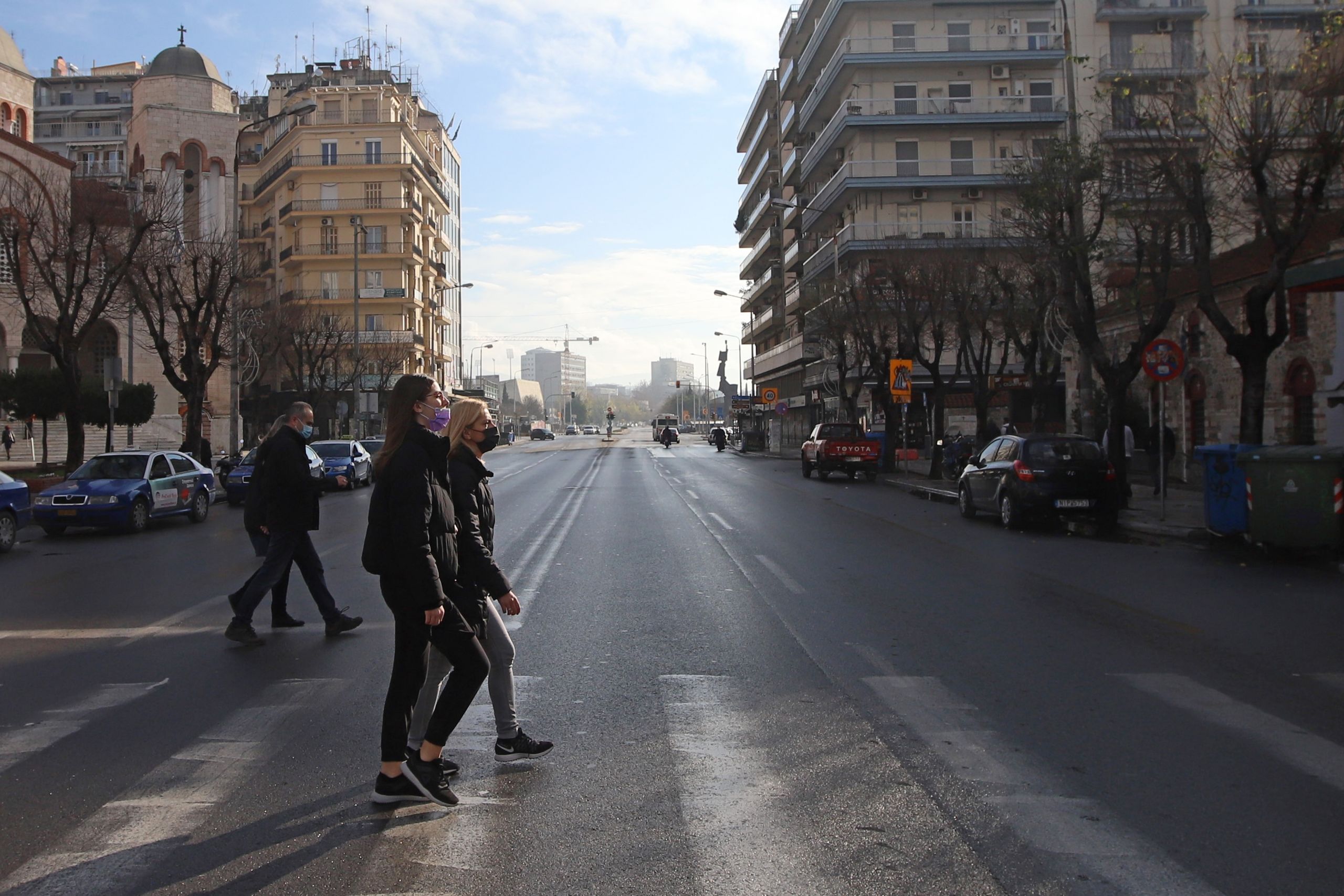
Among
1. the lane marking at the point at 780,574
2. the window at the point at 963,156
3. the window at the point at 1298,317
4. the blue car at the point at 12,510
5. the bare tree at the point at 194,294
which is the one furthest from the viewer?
the window at the point at 963,156

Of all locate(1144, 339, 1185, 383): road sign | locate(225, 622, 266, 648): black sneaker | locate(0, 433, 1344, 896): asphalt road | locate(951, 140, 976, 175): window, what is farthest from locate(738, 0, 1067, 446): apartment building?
locate(225, 622, 266, 648): black sneaker

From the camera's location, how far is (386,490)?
4.62 meters

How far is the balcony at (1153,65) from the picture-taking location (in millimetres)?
18953

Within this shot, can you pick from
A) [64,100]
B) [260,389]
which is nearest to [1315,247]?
[260,389]

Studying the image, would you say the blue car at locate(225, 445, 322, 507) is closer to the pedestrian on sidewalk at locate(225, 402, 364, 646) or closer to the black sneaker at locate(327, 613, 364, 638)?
the pedestrian on sidewalk at locate(225, 402, 364, 646)

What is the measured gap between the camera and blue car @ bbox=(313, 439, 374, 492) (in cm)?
2869

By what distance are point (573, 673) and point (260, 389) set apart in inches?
2091

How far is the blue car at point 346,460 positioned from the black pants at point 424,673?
79.1ft

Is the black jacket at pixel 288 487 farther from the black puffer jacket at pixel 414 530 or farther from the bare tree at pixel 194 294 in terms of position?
the bare tree at pixel 194 294

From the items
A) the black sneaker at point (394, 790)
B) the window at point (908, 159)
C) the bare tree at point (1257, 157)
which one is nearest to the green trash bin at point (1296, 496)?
the bare tree at point (1257, 157)

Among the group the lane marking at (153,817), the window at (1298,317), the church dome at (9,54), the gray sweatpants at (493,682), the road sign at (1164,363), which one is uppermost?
the church dome at (9,54)

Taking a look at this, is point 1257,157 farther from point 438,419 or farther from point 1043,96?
point 1043,96

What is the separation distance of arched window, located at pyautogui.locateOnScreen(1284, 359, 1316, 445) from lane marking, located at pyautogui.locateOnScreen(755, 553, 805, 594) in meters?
17.8

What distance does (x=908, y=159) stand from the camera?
168 feet
